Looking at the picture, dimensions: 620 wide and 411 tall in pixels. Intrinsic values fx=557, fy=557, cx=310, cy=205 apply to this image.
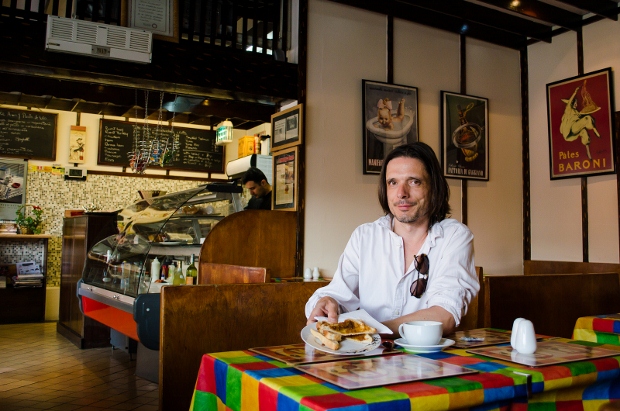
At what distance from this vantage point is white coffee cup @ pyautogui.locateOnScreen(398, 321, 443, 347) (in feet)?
5.16

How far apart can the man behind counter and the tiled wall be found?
3.56 m

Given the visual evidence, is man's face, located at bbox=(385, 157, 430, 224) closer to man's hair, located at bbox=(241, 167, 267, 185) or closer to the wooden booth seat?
the wooden booth seat

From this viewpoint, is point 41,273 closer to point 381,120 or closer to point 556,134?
point 381,120

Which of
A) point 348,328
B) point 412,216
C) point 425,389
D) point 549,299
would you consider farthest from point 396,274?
point 549,299

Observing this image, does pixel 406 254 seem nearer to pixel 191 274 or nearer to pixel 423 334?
pixel 423 334

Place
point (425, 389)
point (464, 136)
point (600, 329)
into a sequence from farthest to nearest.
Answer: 1. point (464, 136)
2. point (600, 329)
3. point (425, 389)

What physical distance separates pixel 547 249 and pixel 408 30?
2777 millimetres

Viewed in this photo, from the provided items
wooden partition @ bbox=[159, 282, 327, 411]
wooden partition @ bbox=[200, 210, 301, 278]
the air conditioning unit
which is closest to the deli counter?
wooden partition @ bbox=[200, 210, 301, 278]

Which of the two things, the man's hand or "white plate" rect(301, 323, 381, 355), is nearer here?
"white plate" rect(301, 323, 381, 355)

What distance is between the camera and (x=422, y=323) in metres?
1.63

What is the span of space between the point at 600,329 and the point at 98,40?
3.97 meters

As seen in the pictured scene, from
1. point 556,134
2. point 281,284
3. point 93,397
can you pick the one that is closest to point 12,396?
point 93,397

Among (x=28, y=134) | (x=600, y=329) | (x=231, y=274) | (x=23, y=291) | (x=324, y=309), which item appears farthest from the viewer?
(x=28, y=134)

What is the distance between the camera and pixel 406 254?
2.17 meters
